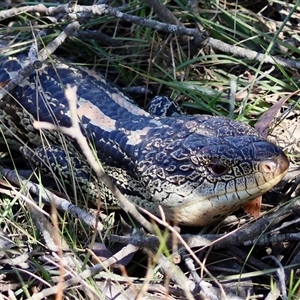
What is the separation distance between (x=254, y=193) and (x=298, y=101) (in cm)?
79

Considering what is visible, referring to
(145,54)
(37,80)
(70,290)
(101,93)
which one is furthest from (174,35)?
(70,290)

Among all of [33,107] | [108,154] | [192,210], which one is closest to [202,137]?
[192,210]

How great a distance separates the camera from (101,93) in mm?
3508

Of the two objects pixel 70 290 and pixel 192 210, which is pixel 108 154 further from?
pixel 70 290

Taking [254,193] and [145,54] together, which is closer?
[254,193]

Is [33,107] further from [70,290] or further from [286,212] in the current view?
[286,212]

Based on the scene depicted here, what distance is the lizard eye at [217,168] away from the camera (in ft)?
9.25

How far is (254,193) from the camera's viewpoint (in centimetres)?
278

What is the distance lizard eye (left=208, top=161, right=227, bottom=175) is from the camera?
9.25ft

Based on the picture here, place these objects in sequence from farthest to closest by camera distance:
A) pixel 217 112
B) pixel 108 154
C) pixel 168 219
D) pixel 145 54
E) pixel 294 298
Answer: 1. pixel 145 54
2. pixel 217 112
3. pixel 108 154
4. pixel 168 219
5. pixel 294 298

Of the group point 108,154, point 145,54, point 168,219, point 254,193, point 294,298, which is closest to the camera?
point 294,298

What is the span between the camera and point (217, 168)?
283 centimetres

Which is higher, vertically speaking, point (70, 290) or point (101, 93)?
point (101, 93)

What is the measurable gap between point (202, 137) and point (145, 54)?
102 cm
